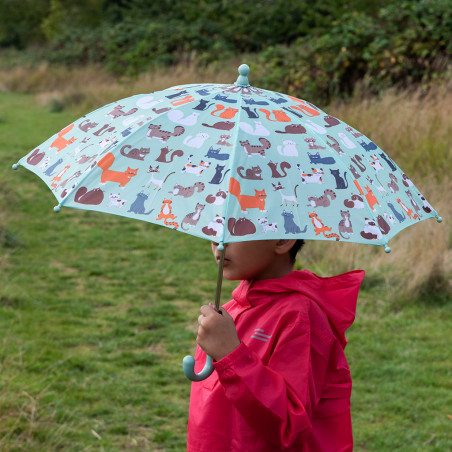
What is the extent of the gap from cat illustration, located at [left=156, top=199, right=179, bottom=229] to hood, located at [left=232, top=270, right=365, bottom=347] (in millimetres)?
397

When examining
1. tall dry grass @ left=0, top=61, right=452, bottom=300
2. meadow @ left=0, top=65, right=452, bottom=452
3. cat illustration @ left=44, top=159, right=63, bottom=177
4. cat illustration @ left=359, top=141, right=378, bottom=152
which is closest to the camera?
cat illustration @ left=44, top=159, right=63, bottom=177

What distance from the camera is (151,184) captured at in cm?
197

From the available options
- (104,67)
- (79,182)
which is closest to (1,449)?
(79,182)

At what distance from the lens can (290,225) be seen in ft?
6.37

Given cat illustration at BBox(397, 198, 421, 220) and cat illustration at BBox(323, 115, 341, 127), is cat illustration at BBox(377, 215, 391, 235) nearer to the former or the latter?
cat illustration at BBox(397, 198, 421, 220)

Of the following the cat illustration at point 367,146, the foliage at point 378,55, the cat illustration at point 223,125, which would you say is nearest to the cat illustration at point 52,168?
the cat illustration at point 223,125

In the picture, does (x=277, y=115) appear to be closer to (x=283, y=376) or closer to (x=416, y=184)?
(x=283, y=376)

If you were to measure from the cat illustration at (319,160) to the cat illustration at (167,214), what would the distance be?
43cm

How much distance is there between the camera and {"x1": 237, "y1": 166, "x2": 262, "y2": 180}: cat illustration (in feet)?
6.42

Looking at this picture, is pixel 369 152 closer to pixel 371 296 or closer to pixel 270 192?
pixel 270 192

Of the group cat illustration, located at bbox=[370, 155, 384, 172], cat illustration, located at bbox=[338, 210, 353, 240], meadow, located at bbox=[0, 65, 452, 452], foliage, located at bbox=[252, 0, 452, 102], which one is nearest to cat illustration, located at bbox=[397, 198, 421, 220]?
cat illustration, located at bbox=[370, 155, 384, 172]

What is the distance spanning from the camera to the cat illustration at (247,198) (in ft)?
6.24

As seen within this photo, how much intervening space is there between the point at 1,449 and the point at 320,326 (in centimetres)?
183

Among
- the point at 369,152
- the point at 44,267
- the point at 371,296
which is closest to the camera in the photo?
the point at 369,152
